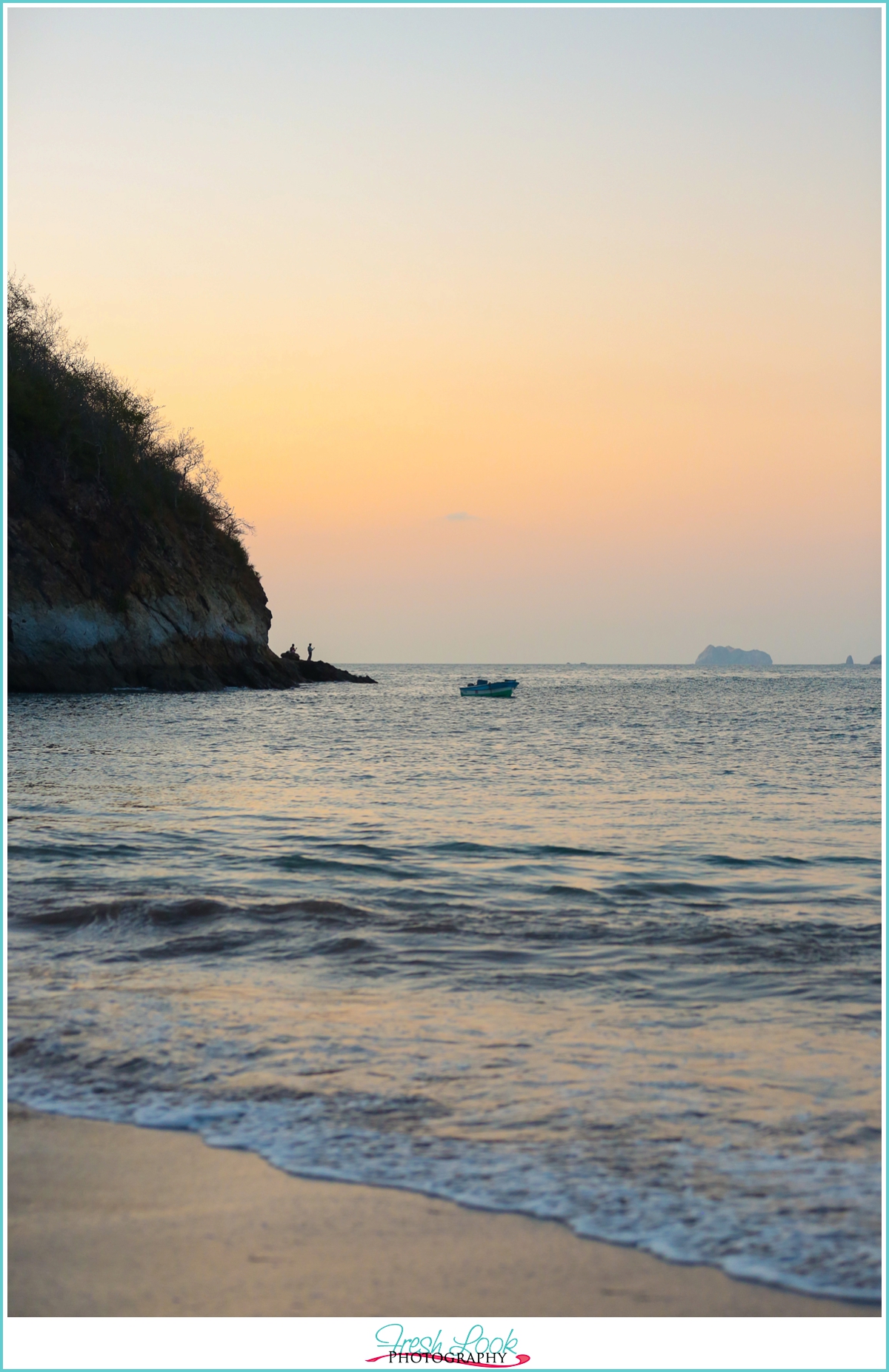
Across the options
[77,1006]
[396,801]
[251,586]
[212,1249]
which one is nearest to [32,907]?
[77,1006]

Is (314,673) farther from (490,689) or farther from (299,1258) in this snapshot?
(299,1258)

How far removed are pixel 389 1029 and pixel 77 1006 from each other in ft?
6.45

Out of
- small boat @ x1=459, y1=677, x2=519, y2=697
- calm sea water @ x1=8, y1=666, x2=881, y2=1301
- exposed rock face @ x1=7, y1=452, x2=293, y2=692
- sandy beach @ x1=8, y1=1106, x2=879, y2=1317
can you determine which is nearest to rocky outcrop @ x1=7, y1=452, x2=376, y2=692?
exposed rock face @ x1=7, y1=452, x2=293, y2=692

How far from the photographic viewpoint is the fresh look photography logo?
3023mm

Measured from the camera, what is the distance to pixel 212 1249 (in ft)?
10.8

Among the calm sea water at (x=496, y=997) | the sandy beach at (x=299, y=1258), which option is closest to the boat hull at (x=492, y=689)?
the calm sea water at (x=496, y=997)

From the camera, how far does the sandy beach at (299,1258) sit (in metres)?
3.06

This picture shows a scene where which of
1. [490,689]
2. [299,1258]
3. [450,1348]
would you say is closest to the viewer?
[450,1348]

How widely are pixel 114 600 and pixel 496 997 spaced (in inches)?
1926

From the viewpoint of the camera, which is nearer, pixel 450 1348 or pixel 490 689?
pixel 450 1348

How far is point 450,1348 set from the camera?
10.0 ft

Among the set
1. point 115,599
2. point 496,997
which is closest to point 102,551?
point 115,599

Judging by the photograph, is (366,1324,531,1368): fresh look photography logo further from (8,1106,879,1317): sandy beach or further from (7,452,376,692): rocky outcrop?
(7,452,376,692): rocky outcrop

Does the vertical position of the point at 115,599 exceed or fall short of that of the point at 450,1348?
it exceeds it
